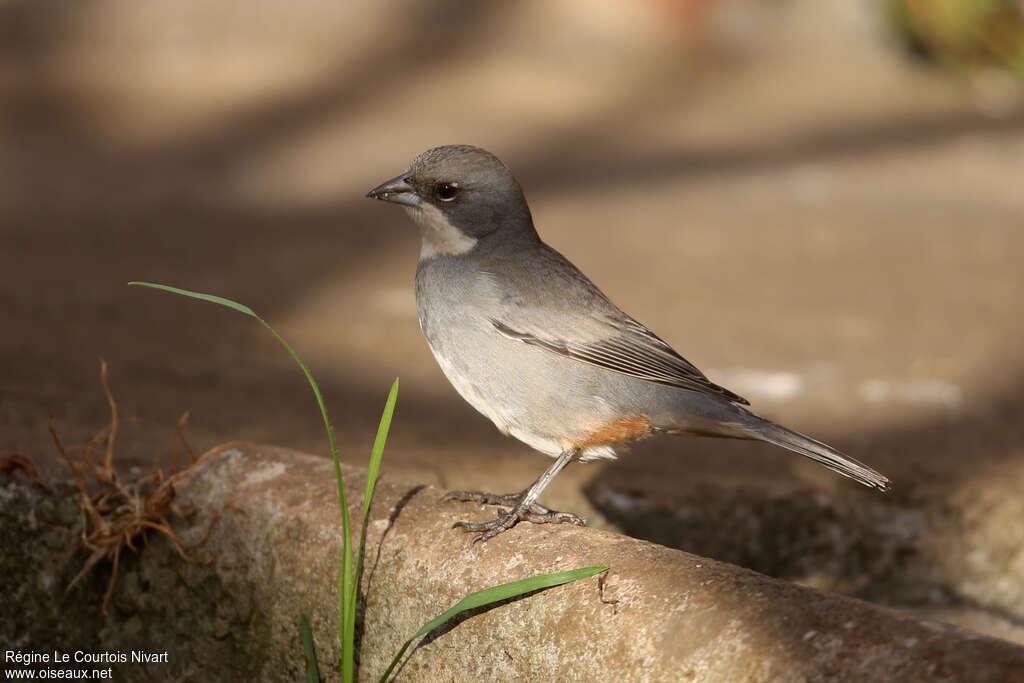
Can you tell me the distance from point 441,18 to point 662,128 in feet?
10.7

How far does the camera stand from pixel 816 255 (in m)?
8.55

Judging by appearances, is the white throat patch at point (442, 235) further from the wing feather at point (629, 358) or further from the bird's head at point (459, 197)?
the wing feather at point (629, 358)

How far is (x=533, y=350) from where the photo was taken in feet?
11.0

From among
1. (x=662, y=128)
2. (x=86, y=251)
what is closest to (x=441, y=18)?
(x=662, y=128)

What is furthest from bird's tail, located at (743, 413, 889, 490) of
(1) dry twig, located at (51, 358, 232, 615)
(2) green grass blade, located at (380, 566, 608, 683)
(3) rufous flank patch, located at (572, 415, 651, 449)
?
(1) dry twig, located at (51, 358, 232, 615)

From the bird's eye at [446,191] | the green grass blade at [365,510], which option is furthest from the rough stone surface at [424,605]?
the bird's eye at [446,191]

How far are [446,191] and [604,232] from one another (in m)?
5.54

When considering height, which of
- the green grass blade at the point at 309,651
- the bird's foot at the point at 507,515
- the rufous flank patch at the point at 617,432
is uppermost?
the rufous flank patch at the point at 617,432

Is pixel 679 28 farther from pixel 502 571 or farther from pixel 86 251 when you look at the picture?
pixel 502 571

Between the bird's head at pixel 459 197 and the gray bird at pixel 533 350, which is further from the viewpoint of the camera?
the bird's head at pixel 459 197

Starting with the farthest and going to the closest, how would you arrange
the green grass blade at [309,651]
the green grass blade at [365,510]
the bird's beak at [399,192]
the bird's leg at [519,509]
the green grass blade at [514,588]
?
1. the bird's beak at [399,192]
2. the bird's leg at [519,509]
3. the green grass blade at [309,651]
4. the green grass blade at [365,510]
5. the green grass blade at [514,588]

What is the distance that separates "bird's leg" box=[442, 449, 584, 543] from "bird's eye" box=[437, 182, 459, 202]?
2.86 ft

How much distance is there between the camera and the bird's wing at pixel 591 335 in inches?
133

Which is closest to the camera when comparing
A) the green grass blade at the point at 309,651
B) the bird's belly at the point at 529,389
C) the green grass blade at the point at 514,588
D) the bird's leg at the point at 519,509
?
the green grass blade at the point at 514,588
